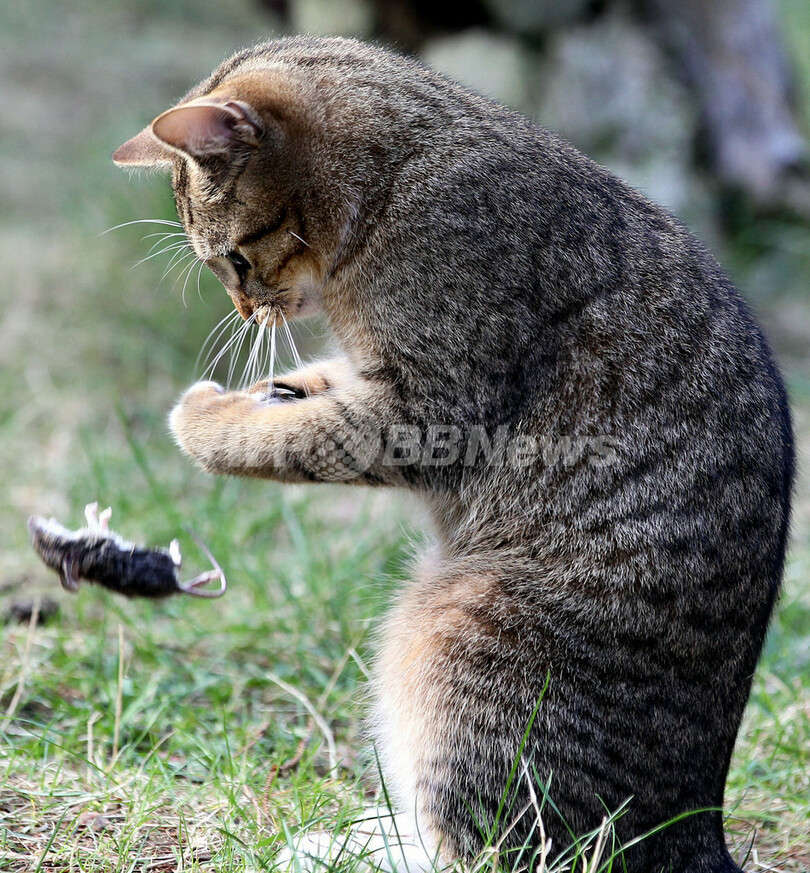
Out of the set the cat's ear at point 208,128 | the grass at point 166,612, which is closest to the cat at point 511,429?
the cat's ear at point 208,128

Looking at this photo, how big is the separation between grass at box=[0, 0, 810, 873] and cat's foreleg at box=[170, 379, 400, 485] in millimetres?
425

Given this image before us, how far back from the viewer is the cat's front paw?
8.61 ft

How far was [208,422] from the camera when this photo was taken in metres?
2.68

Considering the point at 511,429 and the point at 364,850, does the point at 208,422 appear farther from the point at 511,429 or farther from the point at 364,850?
the point at 364,850

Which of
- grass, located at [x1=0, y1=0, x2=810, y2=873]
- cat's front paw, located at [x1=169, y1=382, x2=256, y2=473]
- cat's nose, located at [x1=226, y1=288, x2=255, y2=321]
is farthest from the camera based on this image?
cat's nose, located at [x1=226, y1=288, x2=255, y2=321]

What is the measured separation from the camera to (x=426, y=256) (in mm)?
2504

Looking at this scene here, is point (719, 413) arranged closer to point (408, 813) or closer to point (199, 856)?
point (408, 813)

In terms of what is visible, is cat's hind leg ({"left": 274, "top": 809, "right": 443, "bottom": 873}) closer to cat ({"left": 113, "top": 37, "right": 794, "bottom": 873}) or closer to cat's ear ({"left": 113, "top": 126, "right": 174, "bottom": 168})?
cat ({"left": 113, "top": 37, "right": 794, "bottom": 873})

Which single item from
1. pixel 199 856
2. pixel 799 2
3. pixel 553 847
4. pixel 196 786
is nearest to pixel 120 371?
pixel 196 786

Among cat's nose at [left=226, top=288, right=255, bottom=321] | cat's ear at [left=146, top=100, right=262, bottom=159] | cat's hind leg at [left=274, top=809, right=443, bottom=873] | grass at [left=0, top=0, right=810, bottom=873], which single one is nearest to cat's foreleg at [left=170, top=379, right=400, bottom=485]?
cat's nose at [left=226, top=288, right=255, bottom=321]

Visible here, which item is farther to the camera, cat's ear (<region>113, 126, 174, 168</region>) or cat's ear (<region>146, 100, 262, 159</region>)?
cat's ear (<region>113, 126, 174, 168</region>)

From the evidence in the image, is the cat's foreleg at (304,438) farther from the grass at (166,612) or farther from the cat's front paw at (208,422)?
the grass at (166,612)

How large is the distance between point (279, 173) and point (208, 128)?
206 millimetres

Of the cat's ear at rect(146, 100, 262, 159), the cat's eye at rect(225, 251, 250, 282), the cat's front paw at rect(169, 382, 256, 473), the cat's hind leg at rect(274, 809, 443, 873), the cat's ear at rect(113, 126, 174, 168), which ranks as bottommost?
the cat's hind leg at rect(274, 809, 443, 873)
